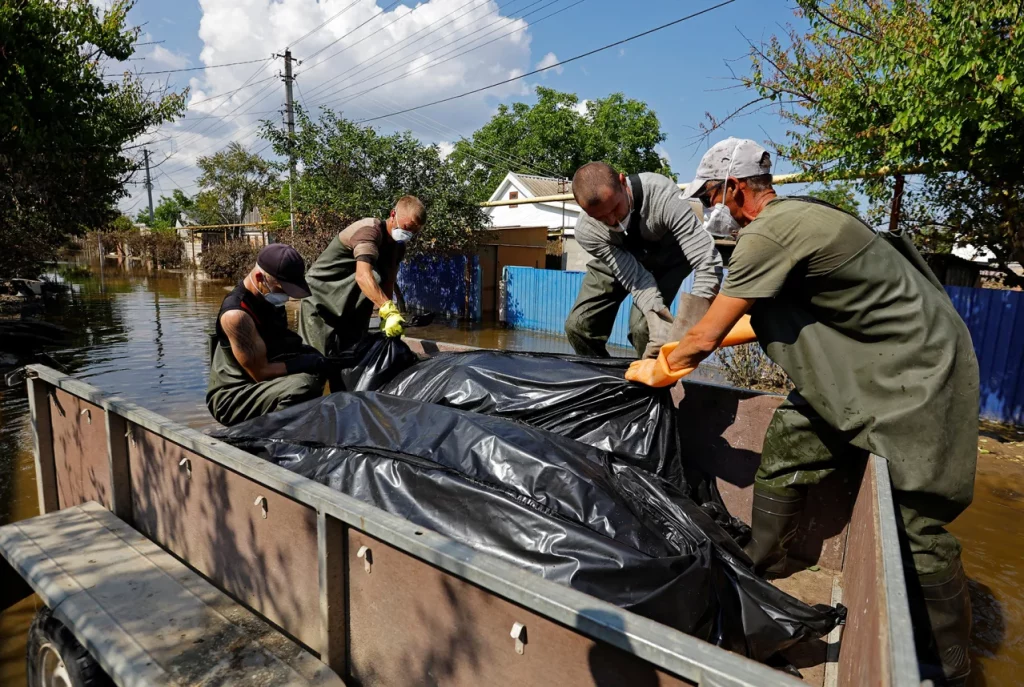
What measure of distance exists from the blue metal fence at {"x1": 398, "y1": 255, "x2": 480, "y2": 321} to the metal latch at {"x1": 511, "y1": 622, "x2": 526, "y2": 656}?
13.1 m

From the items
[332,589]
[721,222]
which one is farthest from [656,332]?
[332,589]

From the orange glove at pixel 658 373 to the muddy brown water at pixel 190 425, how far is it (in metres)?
1.64

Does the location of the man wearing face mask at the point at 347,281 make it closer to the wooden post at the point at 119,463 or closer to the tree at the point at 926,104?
the wooden post at the point at 119,463

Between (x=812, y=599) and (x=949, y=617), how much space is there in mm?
380

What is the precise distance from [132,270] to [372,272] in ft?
120

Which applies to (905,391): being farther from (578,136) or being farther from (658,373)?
(578,136)

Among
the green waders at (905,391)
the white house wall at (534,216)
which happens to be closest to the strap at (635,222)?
the green waders at (905,391)

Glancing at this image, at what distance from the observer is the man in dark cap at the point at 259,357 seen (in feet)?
9.50

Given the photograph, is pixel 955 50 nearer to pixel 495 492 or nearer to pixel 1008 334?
pixel 1008 334

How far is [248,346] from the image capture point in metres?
2.93

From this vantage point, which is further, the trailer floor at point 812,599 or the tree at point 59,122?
the tree at point 59,122

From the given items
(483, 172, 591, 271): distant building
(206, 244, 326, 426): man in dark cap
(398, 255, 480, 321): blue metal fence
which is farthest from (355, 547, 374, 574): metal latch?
(398, 255, 480, 321): blue metal fence

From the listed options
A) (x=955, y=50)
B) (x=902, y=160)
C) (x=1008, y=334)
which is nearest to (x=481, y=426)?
(x=955, y=50)

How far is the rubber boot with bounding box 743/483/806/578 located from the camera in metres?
2.06
